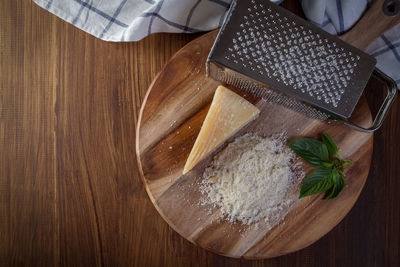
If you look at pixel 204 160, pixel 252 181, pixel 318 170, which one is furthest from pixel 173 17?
pixel 318 170

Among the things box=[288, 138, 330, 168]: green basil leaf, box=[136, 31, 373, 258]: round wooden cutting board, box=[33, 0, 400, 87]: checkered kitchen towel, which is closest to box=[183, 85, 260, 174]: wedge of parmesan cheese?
box=[136, 31, 373, 258]: round wooden cutting board

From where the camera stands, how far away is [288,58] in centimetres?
92

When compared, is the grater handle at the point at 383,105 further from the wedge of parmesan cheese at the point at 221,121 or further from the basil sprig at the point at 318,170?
the wedge of parmesan cheese at the point at 221,121

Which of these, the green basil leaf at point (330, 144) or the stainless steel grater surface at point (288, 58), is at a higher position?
the stainless steel grater surface at point (288, 58)

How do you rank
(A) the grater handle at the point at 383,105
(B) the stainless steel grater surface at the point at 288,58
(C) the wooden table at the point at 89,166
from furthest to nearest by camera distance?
(C) the wooden table at the point at 89,166 → (A) the grater handle at the point at 383,105 → (B) the stainless steel grater surface at the point at 288,58

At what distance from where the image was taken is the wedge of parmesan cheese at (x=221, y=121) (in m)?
1.03

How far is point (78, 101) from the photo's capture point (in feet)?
3.94

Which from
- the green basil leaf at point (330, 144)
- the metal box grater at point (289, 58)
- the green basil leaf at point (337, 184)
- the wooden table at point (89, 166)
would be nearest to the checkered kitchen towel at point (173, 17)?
the wooden table at point (89, 166)

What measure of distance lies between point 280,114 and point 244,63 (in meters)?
0.30

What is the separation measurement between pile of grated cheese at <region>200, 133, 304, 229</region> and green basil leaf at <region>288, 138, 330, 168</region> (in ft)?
0.16

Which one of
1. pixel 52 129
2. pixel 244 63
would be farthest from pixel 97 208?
pixel 244 63

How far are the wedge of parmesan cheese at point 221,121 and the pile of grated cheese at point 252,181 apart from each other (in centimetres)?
7

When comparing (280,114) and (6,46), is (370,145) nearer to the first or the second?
(280,114)

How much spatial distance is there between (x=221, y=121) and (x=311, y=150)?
34 cm
